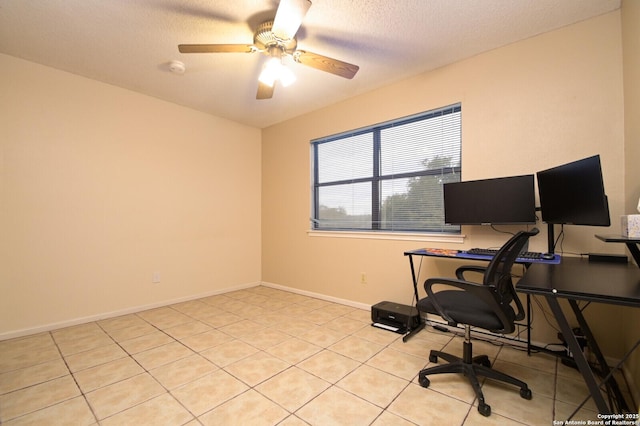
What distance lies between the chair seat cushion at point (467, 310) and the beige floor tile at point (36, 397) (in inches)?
90.6

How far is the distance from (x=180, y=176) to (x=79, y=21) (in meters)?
1.86

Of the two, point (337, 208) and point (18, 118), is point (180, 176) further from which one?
point (337, 208)

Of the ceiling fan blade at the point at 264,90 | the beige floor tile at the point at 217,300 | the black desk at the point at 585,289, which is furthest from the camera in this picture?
the beige floor tile at the point at 217,300

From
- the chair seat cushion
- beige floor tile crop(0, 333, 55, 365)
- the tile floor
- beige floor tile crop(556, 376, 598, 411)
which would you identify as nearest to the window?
the chair seat cushion

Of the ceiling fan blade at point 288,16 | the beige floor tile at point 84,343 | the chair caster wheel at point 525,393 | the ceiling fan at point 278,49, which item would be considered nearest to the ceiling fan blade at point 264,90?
the ceiling fan at point 278,49

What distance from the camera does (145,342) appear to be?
248cm

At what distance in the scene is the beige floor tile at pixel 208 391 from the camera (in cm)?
164

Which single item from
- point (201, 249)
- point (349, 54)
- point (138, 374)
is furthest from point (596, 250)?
point (201, 249)

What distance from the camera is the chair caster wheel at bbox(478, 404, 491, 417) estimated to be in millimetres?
1523

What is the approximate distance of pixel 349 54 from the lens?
257cm

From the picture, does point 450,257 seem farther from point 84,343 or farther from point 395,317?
point 84,343

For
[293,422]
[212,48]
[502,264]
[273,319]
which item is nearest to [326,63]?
[212,48]

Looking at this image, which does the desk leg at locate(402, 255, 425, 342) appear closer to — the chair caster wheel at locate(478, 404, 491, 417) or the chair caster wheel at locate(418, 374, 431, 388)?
the chair caster wheel at locate(418, 374, 431, 388)

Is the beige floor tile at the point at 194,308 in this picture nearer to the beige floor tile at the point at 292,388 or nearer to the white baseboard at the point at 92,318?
the white baseboard at the point at 92,318
